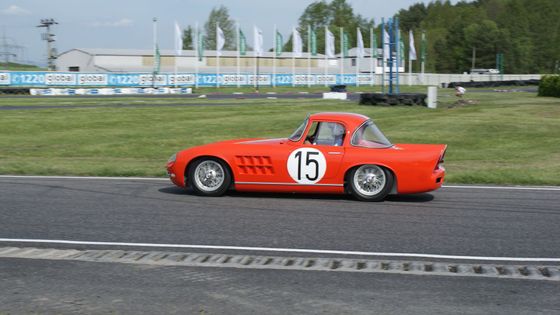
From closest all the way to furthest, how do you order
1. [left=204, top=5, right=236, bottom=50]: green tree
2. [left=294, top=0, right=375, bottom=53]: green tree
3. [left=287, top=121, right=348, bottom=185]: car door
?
[left=287, top=121, right=348, bottom=185]: car door → [left=204, top=5, right=236, bottom=50]: green tree → [left=294, top=0, right=375, bottom=53]: green tree

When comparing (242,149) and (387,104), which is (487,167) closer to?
(242,149)

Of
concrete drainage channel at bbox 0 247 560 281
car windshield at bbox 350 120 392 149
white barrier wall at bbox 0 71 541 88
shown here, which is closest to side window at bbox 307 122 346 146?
car windshield at bbox 350 120 392 149

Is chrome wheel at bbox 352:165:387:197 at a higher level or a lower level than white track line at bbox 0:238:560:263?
higher

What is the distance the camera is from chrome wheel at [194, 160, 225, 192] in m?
10.1

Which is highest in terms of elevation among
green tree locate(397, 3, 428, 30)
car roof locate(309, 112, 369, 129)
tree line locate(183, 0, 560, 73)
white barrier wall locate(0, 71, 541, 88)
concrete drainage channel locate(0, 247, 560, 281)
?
green tree locate(397, 3, 428, 30)

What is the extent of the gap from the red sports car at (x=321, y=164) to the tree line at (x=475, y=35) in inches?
4497

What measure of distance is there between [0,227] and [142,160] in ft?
25.5

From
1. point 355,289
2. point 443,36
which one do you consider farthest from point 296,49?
point 443,36

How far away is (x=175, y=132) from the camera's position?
2205 cm

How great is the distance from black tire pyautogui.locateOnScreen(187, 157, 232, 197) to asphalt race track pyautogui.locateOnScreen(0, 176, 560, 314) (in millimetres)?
199

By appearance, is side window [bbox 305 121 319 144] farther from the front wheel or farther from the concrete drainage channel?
the concrete drainage channel

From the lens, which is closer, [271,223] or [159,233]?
[159,233]

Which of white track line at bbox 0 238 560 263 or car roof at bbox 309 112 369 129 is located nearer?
white track line at bbox 0 238 560 263

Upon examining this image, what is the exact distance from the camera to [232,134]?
21.5m
